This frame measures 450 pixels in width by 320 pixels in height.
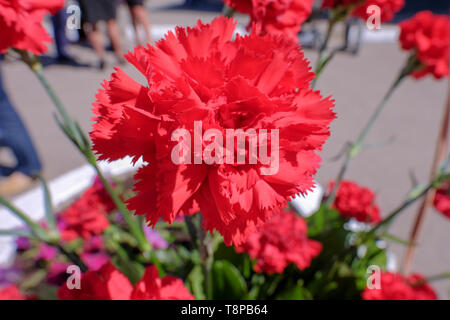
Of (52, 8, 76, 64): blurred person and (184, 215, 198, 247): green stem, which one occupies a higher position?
(52, 8, 76, 64): blurred person

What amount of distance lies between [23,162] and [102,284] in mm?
1149

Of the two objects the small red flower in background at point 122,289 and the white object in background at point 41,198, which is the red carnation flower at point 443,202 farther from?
the white object in background at point 41,198

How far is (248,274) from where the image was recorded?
2.05 ft

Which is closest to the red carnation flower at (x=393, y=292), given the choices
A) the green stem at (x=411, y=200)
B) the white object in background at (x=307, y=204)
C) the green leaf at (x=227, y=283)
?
the green stem at (x=411, y=200)

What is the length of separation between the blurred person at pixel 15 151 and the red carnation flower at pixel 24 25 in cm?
91

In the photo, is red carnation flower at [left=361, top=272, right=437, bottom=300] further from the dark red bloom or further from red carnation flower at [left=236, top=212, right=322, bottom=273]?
the dark red bloom

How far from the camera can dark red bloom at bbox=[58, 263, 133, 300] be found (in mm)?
355

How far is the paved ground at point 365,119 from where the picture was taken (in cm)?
132

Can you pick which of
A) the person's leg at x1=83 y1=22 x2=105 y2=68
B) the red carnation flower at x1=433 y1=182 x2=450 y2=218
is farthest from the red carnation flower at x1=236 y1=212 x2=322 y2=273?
the person's leg at x1=83 y1=22 x2=105 y2=68

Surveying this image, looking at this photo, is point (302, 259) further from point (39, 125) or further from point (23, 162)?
point (39, 125)

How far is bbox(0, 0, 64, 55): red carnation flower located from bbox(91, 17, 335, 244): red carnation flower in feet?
0.49

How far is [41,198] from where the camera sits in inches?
37.9

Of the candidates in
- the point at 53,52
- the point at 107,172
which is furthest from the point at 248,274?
the point at 53,52

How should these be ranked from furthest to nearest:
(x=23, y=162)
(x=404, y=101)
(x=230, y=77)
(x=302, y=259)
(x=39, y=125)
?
(x=404, y=101)
(x=39, y=125)
(x=23, y=162)
(x=302, y=259)
(x=230, y=77)
